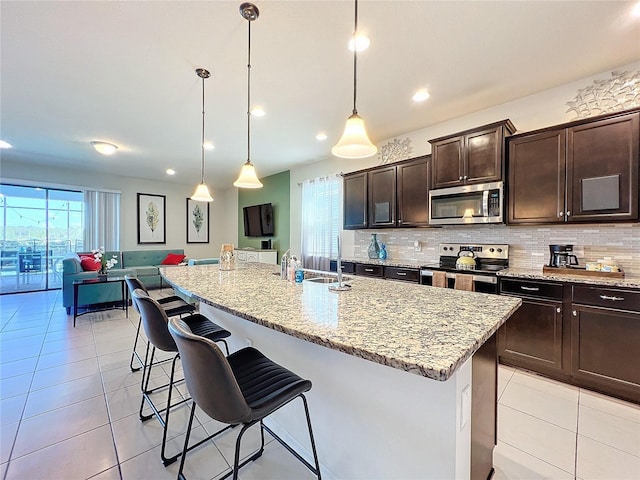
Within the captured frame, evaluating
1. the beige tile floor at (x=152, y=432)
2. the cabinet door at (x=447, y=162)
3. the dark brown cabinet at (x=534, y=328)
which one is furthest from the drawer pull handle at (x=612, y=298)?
the cabinet door at (x=447, y=162)

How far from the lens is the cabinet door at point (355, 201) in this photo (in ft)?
13.4

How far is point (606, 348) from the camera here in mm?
2111

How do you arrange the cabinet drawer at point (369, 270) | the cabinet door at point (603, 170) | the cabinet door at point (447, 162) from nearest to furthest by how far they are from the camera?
the cabinet door at point (603, 170) < the cabinet door at point (447, 162) < the cabinet drawer at point (369, 270)

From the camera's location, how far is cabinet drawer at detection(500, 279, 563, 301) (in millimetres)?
2321

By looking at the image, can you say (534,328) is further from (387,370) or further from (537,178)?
(387,370)

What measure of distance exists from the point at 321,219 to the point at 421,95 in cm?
276

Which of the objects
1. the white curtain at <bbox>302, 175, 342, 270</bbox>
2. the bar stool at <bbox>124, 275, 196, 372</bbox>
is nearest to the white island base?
the bar stool at <bbox>124, 275, 196, 372</bbox>

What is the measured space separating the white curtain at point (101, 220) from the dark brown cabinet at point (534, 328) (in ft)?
25.5

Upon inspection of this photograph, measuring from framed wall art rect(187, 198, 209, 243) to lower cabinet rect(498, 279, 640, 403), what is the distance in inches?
301

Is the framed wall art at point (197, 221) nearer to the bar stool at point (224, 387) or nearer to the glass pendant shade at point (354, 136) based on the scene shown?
the glass pendant shade at point (354, 136)

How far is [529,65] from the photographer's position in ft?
7.71

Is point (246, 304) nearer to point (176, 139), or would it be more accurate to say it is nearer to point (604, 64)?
point (604, 64)

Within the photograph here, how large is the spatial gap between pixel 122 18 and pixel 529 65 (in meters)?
3.17

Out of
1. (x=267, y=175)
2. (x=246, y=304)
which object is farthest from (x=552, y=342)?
(x=267, y=175)
